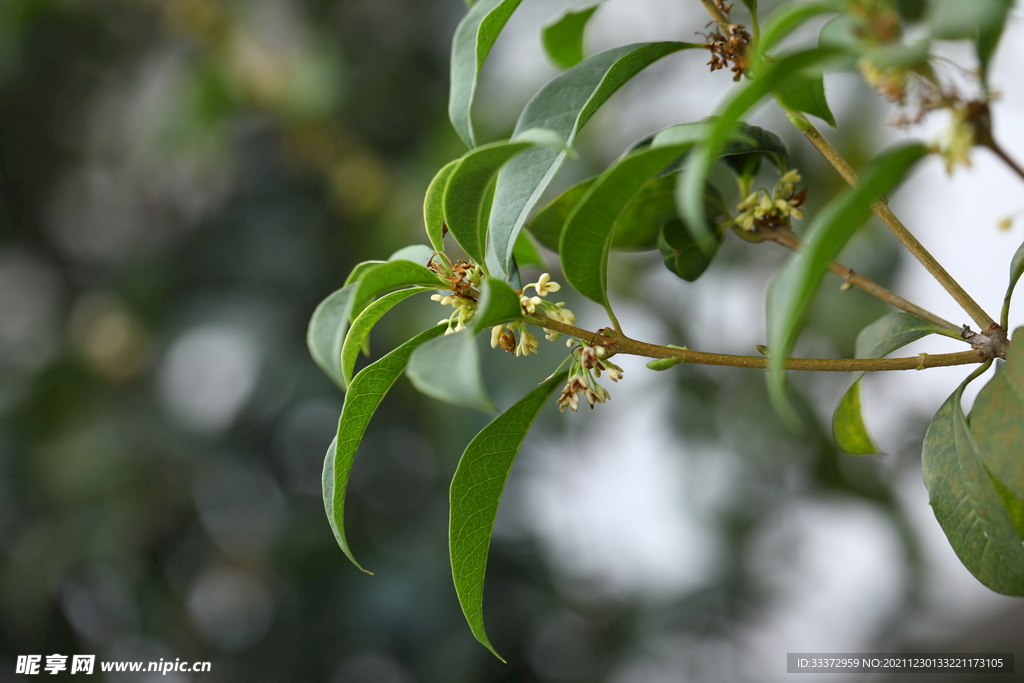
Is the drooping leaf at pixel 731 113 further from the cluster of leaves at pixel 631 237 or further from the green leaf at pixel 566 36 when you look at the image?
the green leaf at pixel 566 36

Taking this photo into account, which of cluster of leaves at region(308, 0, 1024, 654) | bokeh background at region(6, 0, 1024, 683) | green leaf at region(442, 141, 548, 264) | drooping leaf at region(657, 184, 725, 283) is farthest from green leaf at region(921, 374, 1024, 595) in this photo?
bokeh background at region(6, 0, 1024, 683)

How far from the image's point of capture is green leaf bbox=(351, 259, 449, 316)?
38cm

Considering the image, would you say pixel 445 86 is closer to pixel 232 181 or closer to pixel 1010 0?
pixel 232 181

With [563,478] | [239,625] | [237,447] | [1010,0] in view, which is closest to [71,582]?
[239,625]

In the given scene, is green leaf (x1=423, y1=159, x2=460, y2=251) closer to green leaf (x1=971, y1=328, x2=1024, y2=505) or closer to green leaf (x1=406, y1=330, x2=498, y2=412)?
green leaf (x1=406, y1=330, x2=498, y2=412)

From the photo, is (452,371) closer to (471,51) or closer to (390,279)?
(390,279)

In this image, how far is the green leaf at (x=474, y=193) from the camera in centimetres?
38

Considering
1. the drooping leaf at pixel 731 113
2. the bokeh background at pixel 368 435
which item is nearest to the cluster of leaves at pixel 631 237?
the drooping leaf at pixel 731 113

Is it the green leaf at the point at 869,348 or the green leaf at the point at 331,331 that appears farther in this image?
the green leaf at the point at 869,348

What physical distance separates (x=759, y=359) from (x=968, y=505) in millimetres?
144

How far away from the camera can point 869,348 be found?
0.52 metres

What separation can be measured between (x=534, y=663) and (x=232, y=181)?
1.57 meters

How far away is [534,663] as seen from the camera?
6.26ft

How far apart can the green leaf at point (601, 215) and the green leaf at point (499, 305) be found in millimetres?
52
